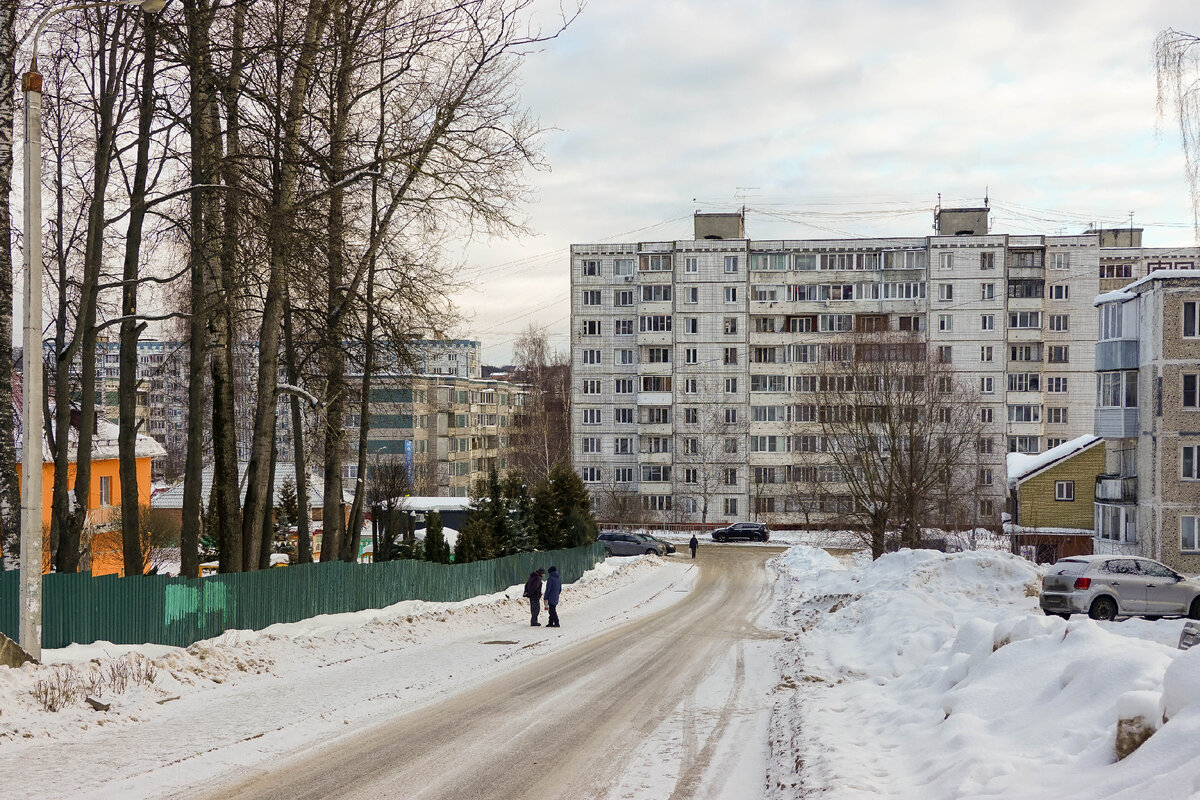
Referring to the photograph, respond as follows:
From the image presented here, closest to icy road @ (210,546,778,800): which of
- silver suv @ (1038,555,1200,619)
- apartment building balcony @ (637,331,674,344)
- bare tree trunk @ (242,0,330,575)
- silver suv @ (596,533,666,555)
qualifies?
bare tree trunk @ (242,0,330,575)

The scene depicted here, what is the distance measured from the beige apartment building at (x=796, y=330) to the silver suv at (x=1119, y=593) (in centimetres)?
5372

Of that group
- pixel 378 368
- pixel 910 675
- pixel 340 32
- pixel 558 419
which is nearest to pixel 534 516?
pixel 378 368

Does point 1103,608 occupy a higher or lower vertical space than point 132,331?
lower

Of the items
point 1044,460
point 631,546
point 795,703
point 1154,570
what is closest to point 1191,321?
point 1154,570

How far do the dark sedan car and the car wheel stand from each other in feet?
147

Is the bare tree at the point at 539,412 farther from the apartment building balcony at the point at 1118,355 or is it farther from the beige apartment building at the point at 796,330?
the apartment building balcony at the point at 1118,355

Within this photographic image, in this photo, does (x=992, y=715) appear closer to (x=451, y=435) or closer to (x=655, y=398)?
(x=655, y=398)

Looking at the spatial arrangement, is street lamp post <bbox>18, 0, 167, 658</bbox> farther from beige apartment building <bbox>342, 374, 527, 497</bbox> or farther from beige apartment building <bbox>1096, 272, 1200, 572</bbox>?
beige apartment building <bbox>342, 374, 527, 497</bbox>

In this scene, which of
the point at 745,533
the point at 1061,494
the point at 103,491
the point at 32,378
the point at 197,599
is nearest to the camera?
the point at 32,378

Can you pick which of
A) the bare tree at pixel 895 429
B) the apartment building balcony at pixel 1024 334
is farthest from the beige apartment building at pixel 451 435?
the apartment building balcony at pixel 1024 334

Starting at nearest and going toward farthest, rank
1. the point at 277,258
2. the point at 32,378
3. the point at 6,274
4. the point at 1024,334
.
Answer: the point at 32,378 → the point at 6,274 → the point at 277,258 → the point at 1024,334

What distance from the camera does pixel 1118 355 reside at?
128 ft

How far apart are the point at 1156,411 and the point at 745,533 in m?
33.3

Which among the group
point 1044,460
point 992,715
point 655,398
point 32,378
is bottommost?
point 992,715
